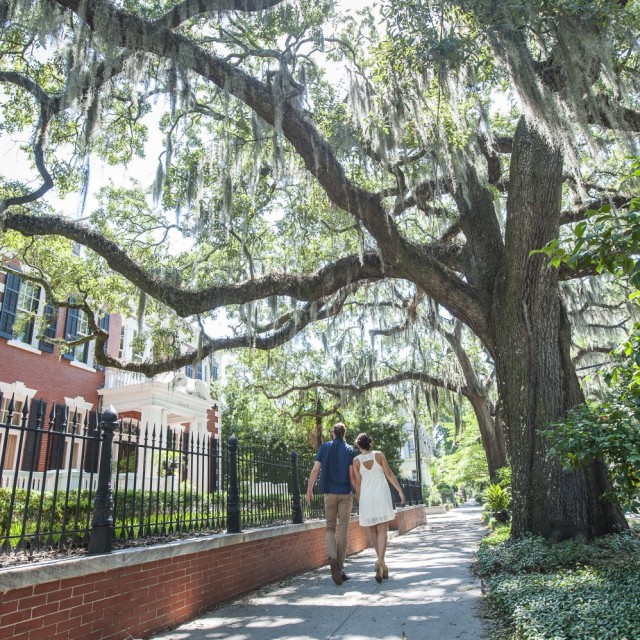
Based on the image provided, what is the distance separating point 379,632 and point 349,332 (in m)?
14.1

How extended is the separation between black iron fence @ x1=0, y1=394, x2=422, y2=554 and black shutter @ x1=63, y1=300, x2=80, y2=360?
1063cm

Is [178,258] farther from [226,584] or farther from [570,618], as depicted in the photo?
[570,618]

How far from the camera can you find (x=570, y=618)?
11.2ft

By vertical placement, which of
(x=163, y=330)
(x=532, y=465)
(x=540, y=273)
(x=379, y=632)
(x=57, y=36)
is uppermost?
(x=57, y=36)

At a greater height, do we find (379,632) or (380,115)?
(380,115)

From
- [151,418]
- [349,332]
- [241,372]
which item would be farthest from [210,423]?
[349,332]

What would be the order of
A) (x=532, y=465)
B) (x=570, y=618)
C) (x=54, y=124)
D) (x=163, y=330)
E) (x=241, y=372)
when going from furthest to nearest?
(x=241, y=372), (x=163, y=330), (x=54, y=124), (x=532, y=465), (x=570, y=618)

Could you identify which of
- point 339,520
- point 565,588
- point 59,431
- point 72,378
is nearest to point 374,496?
point 339,520

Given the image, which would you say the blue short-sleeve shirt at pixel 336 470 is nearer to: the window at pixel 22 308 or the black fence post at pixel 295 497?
the black fence post at pixel 295 497

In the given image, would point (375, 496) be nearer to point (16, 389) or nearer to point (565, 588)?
point (565, 588)

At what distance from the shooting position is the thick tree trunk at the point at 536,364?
20.7ft

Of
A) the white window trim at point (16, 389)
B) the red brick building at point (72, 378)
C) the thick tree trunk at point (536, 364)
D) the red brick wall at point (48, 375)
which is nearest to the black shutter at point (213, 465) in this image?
the thick tree trunk at point (536, 364)

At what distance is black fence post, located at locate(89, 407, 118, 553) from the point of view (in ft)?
13.5

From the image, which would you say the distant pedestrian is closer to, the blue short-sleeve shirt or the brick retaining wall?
the blue short-sleeve shirt
